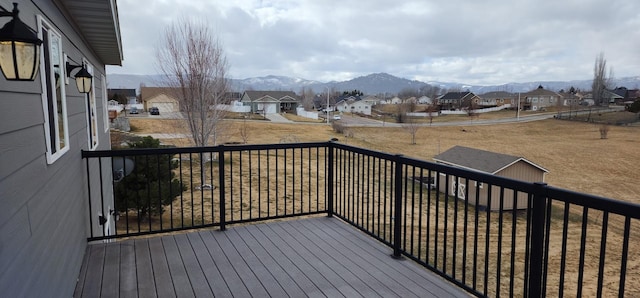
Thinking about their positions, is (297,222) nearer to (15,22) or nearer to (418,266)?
(418,266)

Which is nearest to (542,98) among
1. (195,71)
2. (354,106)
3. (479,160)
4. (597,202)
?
(354,106)

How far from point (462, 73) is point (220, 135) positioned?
90843 millimetres

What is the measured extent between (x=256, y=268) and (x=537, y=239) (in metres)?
1.94

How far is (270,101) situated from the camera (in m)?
53.6

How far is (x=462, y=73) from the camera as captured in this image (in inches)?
3688

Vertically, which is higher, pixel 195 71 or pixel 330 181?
pixel 195 71

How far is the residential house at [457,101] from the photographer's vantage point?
6550 centimetres

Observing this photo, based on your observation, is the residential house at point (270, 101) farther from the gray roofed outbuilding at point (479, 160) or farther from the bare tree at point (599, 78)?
the bare tree at point (599, 78)

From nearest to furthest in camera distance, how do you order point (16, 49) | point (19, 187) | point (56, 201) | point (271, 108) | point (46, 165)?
point (16, 49) < point (19, 187) < point (46, 165) < point (56, 201) < point (271, 108)

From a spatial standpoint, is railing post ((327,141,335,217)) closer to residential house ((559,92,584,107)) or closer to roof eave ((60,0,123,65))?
roof eave ((60,0,123,65))

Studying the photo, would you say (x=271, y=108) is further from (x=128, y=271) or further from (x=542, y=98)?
(x=128, y=271)

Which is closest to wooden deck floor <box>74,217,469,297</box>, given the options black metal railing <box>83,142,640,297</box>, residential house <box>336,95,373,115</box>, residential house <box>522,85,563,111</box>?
black metal railing <box>83,142,640,297</box>

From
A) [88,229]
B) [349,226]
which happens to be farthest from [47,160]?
[349,226]

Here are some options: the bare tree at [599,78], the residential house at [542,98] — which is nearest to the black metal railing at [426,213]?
the bare tree at [599,78]
